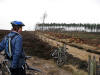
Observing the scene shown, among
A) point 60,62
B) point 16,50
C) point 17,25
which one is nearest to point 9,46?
point 16,50

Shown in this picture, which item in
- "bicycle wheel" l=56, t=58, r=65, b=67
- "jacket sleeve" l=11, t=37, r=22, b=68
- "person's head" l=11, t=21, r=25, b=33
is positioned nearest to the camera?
"jacket sleeve" l=11, t=37, r=22, b=68

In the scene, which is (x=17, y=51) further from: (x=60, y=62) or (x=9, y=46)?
(x=60, y=62)

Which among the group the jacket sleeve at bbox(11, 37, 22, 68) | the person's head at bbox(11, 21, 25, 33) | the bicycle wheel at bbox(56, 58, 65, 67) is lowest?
the bicycle wheel at bbox(56, 58, 65, 67)

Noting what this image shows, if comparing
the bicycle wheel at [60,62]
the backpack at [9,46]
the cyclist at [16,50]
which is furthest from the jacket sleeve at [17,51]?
the bicycle wheel at [60,62]

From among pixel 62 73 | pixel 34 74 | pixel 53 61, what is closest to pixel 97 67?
pixel 34 74

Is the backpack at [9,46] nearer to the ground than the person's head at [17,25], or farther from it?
nearer to the ground

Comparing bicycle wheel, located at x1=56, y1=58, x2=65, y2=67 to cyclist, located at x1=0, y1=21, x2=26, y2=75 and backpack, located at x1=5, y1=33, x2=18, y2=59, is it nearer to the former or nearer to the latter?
cyclist, located at x1=0, y1=21, x2=26, y2=75

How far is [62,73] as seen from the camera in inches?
405

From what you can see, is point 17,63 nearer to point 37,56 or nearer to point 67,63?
point 67,63

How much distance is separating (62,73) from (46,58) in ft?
13.7

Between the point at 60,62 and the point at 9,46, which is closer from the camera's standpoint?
the point at 9,46

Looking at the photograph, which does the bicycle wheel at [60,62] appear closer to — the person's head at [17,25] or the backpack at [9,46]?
the backpack at [9,46]

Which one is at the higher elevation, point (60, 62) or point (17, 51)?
point (17, 51)

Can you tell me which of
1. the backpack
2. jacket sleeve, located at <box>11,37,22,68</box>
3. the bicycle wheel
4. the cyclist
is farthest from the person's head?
the bicycle wheel
